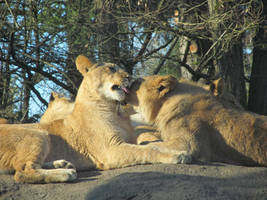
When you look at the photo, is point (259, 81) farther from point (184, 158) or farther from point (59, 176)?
point (59, 176)

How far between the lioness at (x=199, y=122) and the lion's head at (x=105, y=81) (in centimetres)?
18

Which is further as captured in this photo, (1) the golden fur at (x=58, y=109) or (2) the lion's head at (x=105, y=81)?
(1) the golden fur at (x=58, y=109)

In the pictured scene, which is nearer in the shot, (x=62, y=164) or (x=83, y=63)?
(x=62, y=164)

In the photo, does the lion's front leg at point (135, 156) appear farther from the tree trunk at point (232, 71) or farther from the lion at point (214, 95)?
the tree trunk at point (232, 71)

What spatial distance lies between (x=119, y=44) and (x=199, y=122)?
12.4 ft

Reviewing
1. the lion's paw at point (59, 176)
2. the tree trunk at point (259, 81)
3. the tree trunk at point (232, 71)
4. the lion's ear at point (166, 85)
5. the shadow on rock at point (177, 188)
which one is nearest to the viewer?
the shadow on rock at point (177, 188)

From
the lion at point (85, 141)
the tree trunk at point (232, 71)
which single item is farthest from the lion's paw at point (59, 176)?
the tree trunk at point (232, 71)

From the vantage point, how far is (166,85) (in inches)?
196

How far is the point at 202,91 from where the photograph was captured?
5098 mm

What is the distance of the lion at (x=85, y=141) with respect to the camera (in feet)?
13.9

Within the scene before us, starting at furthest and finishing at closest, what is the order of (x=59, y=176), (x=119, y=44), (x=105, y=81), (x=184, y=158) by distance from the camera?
(x=119, y=44) < (x=105, y=81) < (x=184, y=158) < (x=59, y=176)

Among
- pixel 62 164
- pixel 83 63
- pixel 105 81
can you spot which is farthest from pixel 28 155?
→ pixel 83 63

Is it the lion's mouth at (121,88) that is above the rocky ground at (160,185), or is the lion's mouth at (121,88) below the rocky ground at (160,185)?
above

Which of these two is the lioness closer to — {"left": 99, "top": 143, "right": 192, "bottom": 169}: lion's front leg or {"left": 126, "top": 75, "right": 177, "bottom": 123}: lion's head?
{"left": 126, "top": 75, "right": 177, "bottom": 123}: lion's head
